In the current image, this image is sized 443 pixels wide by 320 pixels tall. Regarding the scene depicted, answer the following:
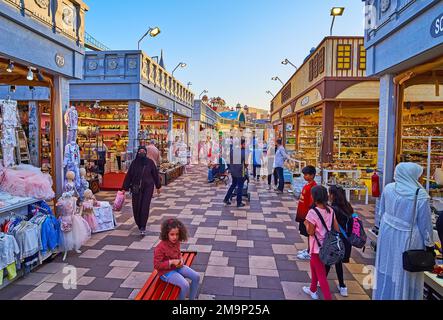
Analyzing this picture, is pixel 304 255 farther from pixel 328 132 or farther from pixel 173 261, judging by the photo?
pixel 328 132

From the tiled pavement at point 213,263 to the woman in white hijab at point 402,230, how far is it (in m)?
0.77

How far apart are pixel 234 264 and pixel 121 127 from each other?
12.6 meters

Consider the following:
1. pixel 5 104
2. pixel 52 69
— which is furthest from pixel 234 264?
pixel 5 104

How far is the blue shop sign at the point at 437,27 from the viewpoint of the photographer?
11.9 ft

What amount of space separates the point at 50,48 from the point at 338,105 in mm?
8917

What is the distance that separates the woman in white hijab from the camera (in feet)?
8.79

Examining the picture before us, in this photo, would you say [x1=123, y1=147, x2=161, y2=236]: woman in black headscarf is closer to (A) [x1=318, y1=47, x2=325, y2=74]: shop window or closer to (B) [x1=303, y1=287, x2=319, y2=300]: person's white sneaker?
(B) [x1=303, y1=287, x2=319, y2=300]: person's white sneaker

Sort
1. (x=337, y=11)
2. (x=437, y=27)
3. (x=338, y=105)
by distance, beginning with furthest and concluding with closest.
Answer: (x=338, y=105) < (x=337, y=11) < (x=437, y=27)

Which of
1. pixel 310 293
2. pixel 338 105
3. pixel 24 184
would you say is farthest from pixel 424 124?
pixel 24 184

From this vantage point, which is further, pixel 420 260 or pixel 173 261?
pixel 173 261

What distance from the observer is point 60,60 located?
563cm

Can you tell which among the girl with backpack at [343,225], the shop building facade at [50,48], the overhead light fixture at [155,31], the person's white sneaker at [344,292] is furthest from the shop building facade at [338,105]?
the shop building facade at [50,48]

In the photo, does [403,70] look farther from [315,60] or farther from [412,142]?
[315,60]

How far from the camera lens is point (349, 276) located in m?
4.05
